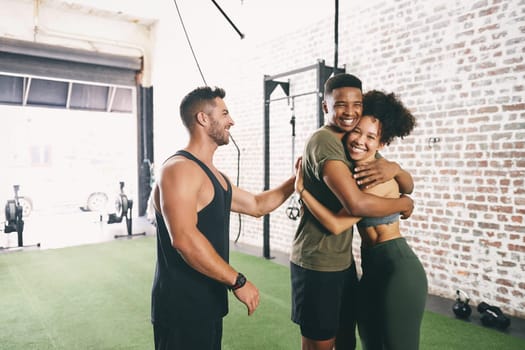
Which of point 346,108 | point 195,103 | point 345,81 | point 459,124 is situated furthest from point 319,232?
point 459,124

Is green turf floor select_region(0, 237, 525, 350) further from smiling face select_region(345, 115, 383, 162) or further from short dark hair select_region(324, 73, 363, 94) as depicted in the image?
short dark hair select_region(324, 73, 363, 94)

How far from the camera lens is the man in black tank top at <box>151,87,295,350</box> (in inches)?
58.5

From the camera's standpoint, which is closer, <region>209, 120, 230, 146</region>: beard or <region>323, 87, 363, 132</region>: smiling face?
<region>323, 87, 363, 132</region>: smiling face

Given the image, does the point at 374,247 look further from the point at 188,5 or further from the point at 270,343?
the point at 188,5

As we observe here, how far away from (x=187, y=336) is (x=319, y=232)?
679 mm

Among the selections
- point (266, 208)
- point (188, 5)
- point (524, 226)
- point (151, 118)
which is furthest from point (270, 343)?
point (151, 118)

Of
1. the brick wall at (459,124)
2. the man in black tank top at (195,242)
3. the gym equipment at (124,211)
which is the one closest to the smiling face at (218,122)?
the man in black tank top at (195,242)

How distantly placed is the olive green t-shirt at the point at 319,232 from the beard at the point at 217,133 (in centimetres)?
39

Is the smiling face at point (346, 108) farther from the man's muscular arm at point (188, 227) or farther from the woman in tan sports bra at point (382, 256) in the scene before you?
the man's muscular arm at point (188, 227)

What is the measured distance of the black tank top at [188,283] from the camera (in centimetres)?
160

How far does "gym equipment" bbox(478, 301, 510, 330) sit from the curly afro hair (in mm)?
2192

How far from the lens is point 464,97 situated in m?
3.46

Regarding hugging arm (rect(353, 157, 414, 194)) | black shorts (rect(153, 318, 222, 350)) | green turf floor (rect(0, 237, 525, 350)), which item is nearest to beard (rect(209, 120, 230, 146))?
hugging arm (rect(353, 157, 414, 194))

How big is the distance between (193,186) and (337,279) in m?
0.72
